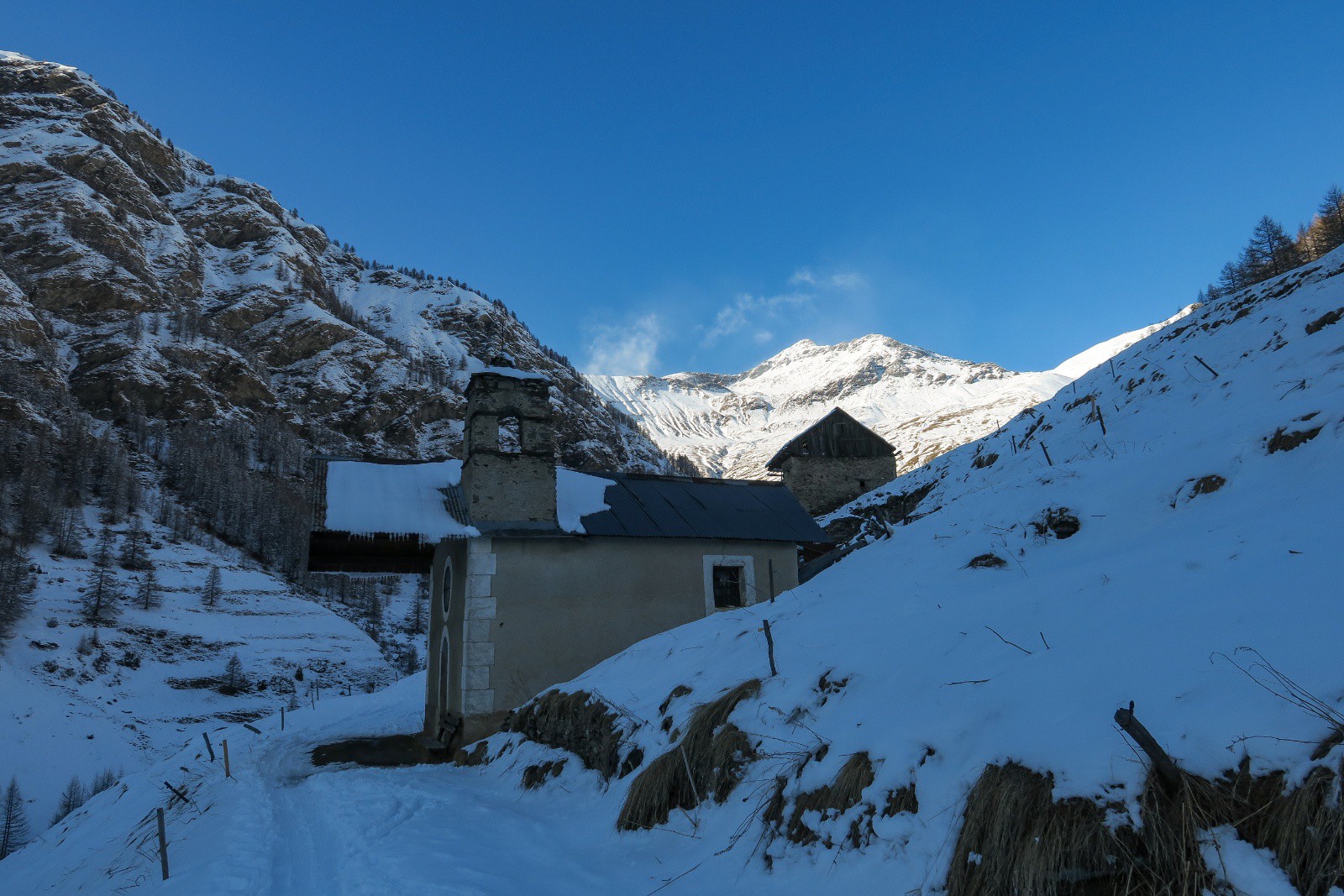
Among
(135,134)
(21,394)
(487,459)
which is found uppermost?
(135,134)

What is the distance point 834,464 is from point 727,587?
94.1 ft

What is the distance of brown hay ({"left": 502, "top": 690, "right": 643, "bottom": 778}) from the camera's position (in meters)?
6.20

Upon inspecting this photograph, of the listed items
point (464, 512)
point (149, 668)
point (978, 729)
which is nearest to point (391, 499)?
point (464, 512)

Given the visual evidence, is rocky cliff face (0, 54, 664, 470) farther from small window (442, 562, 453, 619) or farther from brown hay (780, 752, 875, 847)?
brown hay (780, 752, 875, 847)

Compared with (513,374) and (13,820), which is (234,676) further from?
(513,374)

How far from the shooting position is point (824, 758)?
4.20 meters

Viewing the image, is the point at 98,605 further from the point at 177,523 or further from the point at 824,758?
the point at 824,758

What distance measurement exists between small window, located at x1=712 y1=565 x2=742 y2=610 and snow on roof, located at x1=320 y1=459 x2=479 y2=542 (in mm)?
5316

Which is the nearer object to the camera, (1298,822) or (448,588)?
(1298,822)

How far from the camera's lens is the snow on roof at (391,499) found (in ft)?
41.1

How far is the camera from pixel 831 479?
42406mm

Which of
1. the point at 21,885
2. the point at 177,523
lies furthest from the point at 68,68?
the point at 21,885

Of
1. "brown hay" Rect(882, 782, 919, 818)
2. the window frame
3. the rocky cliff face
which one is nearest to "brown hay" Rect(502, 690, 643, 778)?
"brown hay" Rect(882, 782, 919, 818)

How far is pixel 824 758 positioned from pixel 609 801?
229cm
